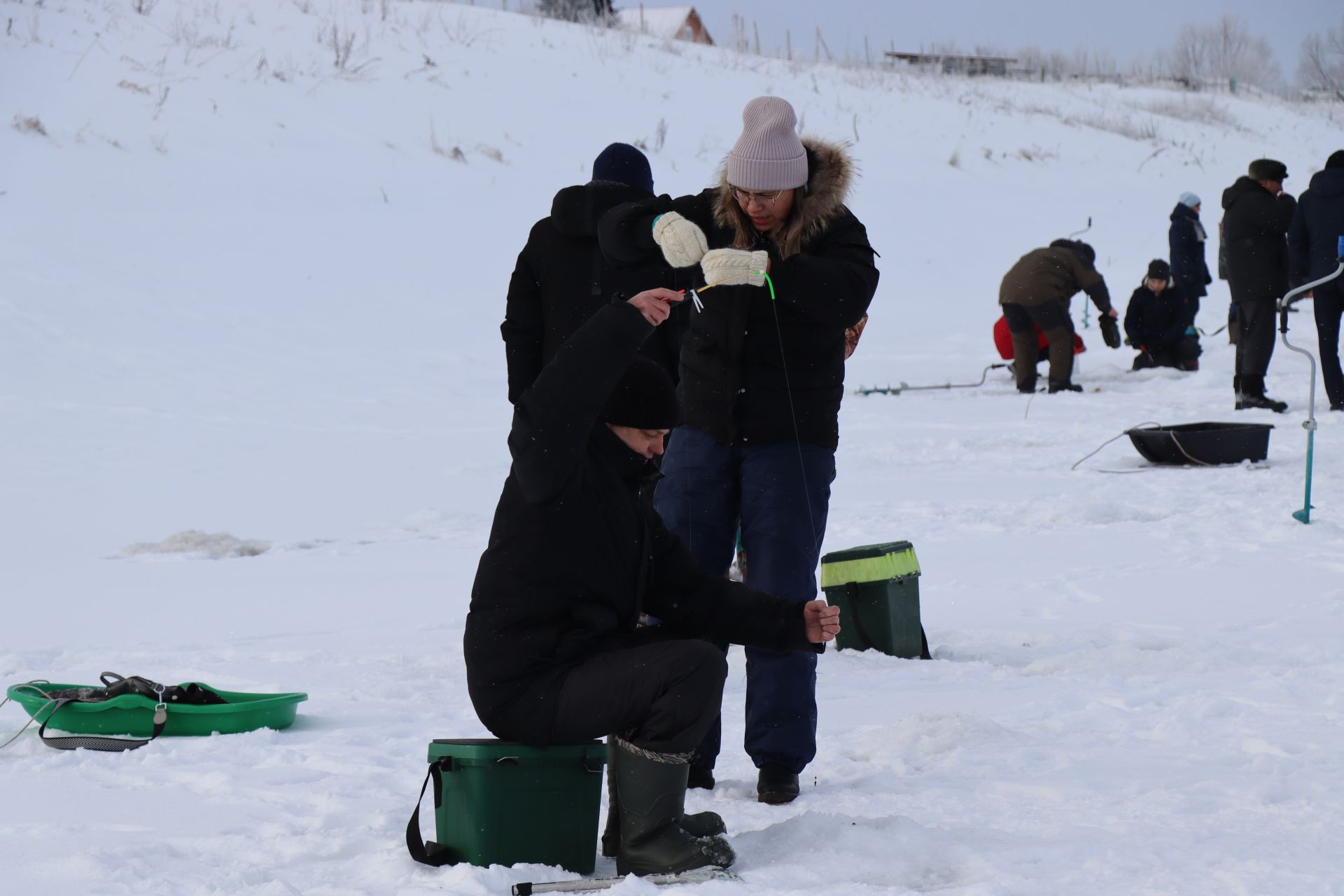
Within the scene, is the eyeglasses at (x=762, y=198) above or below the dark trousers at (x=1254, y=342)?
above

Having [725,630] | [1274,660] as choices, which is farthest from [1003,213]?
[725,630]

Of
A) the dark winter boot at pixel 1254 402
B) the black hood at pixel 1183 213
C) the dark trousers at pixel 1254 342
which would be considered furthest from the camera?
the black hood at pixel 1183 213

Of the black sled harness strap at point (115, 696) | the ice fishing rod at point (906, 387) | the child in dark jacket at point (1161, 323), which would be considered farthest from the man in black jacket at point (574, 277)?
the child in dark jacket at point (1161, 323)

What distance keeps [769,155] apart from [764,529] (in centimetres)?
89

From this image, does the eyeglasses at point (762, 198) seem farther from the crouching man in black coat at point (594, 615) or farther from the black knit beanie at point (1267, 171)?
the black knit beanie at point (1267, 171)

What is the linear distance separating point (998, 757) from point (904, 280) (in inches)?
615

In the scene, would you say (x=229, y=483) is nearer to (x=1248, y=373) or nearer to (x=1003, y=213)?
(x=1248, y=373)

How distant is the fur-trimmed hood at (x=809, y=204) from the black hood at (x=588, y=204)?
0.47 metres

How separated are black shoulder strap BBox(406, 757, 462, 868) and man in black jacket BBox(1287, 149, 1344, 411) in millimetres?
8346

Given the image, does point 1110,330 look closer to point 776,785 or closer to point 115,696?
point 776,785

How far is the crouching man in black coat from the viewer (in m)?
2.70

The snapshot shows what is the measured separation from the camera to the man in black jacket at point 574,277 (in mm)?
3859

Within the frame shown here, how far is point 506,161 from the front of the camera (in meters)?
19.5

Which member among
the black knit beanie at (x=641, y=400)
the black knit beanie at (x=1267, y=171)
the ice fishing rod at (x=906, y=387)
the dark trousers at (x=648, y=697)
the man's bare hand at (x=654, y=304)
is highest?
the black knit beanie at (x=1267, y=171)
